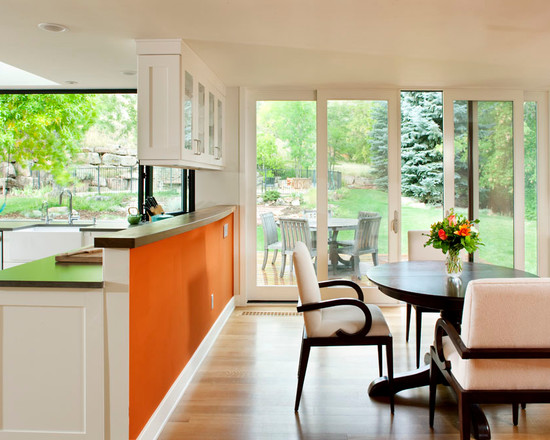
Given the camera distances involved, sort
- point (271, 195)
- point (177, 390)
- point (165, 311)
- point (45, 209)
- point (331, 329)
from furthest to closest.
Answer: point (271, 195), point (45, 209), point (177, 390), point (331, 329), point (165, 311)

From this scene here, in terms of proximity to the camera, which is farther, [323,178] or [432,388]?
[323,178]

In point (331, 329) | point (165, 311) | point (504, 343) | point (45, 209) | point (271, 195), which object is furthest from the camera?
point (271, 195)

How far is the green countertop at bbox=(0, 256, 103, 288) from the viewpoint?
1977 millimetres

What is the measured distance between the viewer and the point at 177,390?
8.87 feet

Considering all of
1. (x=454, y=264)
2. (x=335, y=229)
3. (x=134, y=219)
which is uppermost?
(x=134, y=219)

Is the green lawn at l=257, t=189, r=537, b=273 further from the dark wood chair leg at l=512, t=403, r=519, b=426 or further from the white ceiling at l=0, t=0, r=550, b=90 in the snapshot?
the dark wood chair leg at l=512, t=403, r=519, b=426

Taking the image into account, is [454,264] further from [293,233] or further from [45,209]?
[45,209]

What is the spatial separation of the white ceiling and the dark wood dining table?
1.56m

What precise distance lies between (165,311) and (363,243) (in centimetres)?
286

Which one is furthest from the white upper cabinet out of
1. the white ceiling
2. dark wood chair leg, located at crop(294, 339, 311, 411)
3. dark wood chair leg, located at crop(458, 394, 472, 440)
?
dark wood chair leg, located at crop(458, 394, 472, 440)

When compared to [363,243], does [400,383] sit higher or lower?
lower

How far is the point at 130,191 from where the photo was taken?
4.83m

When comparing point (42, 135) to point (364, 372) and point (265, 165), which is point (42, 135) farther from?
point (364, 372)

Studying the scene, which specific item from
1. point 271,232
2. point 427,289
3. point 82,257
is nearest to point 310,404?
point 427,289
